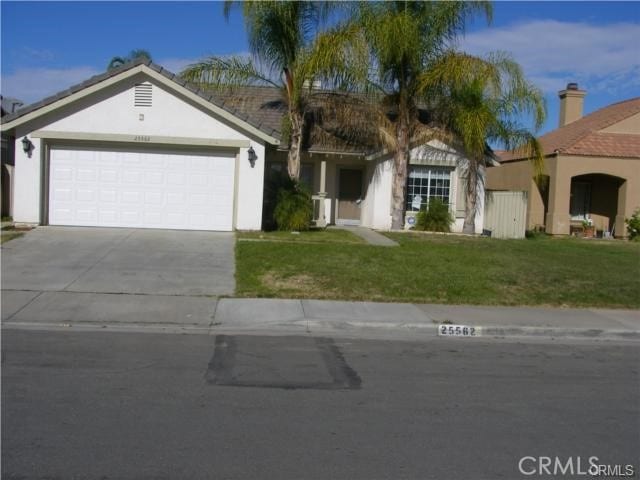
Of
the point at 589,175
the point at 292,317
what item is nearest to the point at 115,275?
the point at 292,317

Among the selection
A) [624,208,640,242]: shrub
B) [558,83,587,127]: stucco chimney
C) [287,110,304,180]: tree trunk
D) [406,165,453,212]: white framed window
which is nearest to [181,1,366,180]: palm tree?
[287,110,304,180]: tree trunk

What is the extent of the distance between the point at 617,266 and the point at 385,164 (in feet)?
26.3

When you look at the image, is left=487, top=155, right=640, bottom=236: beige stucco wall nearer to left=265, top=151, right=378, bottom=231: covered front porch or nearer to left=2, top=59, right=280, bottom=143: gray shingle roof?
left=265, top=151, right=378, bottom=231: covered front porch

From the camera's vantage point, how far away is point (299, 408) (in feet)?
20.8

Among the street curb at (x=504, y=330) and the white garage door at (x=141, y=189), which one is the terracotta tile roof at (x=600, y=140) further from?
the street curb at (x=504, y=330)

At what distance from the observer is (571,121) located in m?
32.0

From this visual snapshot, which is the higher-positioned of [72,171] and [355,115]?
[355,115]

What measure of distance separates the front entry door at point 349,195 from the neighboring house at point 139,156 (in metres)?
5.11

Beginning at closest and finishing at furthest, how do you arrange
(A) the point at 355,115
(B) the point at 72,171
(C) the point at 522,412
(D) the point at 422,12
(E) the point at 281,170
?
(C) the point at 522,412, (B) the point at 72,171, (D) the point at 422,12, (A) the point at 355,115, (E) the point at 281,170

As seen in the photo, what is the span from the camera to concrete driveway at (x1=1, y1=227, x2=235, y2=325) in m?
10.7

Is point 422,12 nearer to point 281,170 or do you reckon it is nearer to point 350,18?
point 350,18

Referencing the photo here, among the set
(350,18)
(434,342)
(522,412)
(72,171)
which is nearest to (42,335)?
(434,342)

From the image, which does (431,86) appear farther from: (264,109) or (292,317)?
(292,317)

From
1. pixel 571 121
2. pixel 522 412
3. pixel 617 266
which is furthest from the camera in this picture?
pixel 571 121
